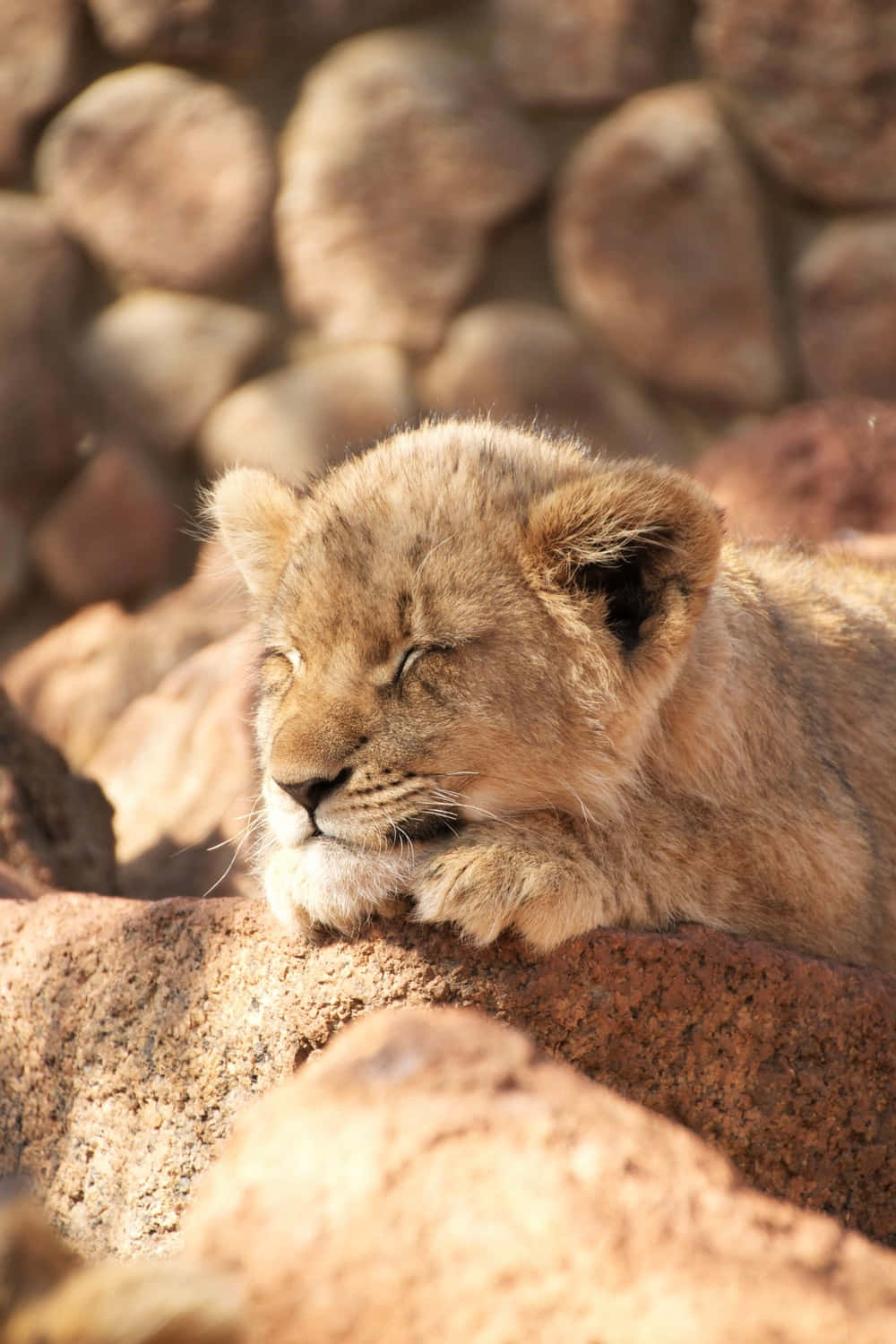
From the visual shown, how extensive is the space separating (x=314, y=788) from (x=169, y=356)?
200 inches

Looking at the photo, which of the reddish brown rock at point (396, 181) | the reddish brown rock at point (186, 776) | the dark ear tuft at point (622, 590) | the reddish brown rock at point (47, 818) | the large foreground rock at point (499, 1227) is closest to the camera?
the large foreground rock at point (499, 1227)

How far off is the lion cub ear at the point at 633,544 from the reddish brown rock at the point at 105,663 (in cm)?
419

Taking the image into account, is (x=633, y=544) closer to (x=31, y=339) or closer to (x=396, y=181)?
(x=396, y=181)

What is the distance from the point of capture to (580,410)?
23.2ft

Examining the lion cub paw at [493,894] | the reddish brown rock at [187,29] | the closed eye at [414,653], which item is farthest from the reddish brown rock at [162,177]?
the lion cub paw at [493,894]

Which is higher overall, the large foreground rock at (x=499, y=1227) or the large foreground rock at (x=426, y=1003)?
the large foreground rock at (x=499, y=1227)

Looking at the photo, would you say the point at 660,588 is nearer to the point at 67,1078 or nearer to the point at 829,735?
the point at 829,735

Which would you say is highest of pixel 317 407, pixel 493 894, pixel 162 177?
pixel 493 894

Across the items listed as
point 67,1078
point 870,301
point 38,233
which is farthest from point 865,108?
point 67,1078

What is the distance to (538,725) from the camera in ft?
9.05

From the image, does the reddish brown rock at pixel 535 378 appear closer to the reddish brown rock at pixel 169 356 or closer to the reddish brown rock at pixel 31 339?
the reddish brown rock at pixel 169 356

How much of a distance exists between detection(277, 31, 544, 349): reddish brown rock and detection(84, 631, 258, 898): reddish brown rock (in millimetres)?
2071

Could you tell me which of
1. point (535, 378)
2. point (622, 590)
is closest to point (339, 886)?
point (622, 590)

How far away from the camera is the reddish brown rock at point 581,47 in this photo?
6785mm
